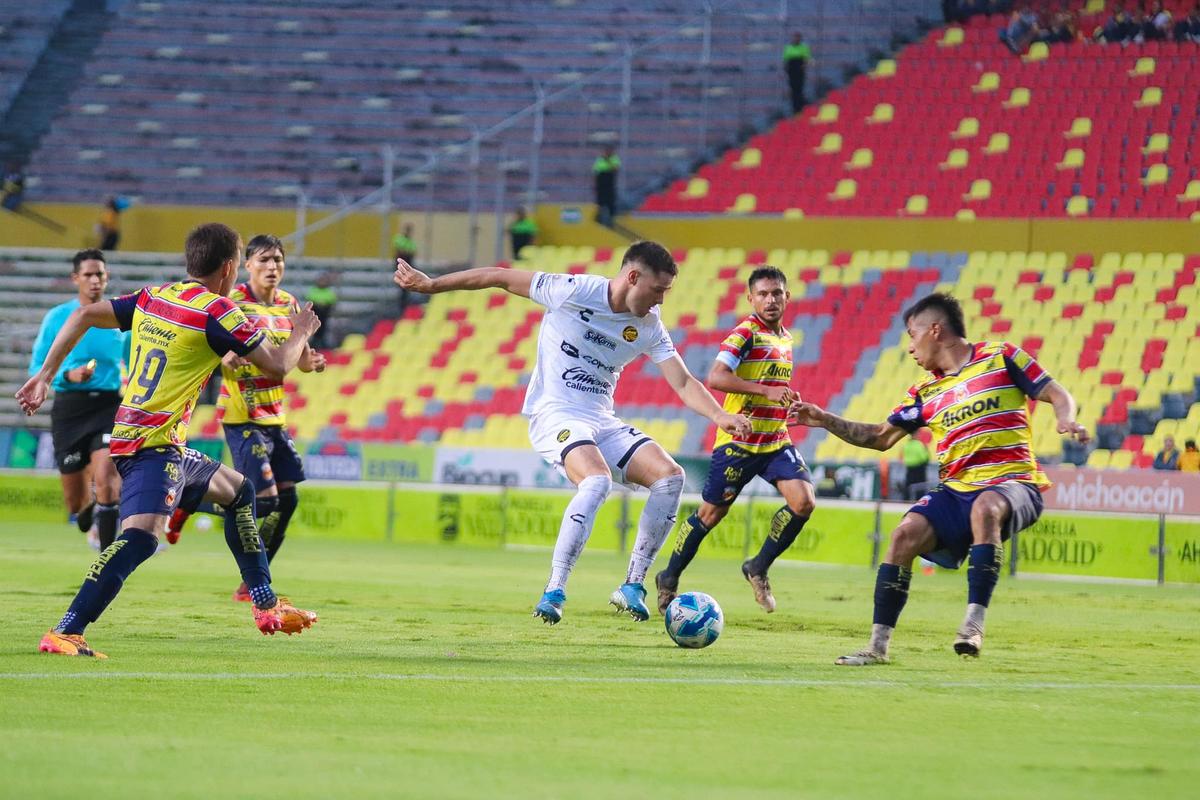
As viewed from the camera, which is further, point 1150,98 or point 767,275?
point 1150,98

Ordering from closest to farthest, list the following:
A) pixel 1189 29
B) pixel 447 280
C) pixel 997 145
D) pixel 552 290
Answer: pixel 447 280 → pixel 552 290 → pixel 997 145 → pixel 1189 29

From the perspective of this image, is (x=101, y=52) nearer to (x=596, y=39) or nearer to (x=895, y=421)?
(x=596, y=39)

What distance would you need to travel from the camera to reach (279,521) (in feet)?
41.8

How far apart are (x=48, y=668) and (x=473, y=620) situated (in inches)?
157

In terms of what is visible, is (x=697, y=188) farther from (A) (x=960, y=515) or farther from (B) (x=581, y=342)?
(A) (x=960, y=515)

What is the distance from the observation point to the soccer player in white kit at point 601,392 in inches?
394

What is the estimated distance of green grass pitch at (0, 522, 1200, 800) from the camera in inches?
215

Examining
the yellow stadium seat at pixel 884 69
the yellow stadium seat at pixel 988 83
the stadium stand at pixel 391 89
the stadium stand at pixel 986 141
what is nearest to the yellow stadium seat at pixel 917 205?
the stadium stand at pixel 986 141

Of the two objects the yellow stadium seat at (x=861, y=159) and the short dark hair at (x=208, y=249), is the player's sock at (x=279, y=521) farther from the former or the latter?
the yellow stadium seat at (x=861, y=159)

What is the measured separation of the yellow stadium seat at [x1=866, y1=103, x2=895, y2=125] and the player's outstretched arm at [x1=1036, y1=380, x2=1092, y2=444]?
86.4 ft

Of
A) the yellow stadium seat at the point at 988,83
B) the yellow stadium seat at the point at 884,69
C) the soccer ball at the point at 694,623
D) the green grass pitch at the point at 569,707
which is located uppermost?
the yellow stadium seat at the point at 884,69

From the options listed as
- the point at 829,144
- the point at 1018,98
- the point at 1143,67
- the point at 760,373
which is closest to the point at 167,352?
the point at 760,373

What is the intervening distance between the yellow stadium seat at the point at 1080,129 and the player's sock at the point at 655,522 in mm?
23977

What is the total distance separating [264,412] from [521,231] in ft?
72.6
